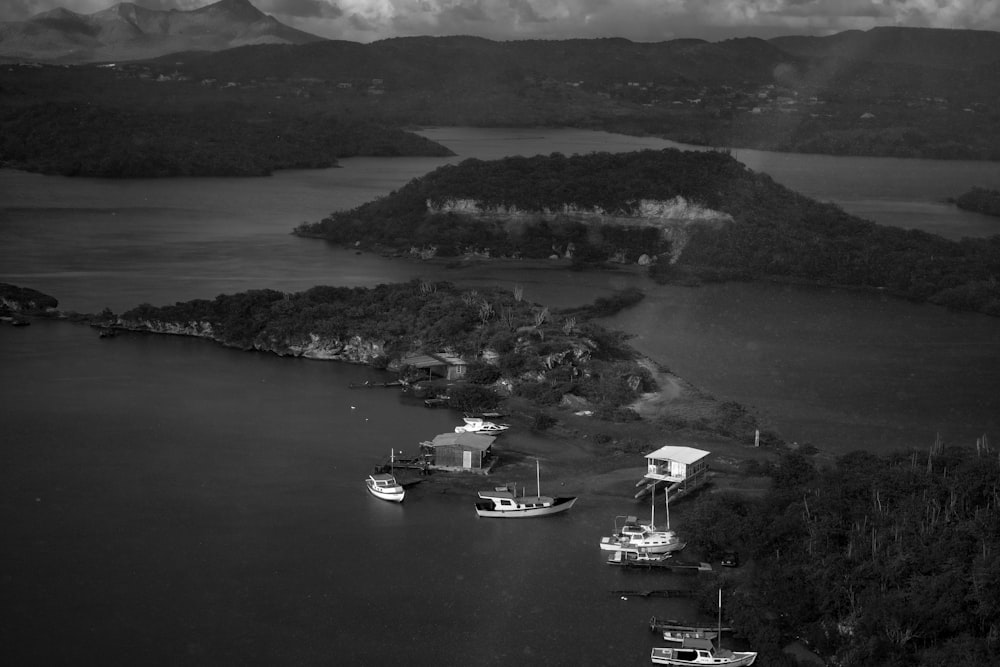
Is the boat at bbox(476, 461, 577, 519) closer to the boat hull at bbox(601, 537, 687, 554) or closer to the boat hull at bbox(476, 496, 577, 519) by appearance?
the boat hull at bbox(476, 496, 577, 519)

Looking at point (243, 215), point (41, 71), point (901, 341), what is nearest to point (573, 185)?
point (243, 215)

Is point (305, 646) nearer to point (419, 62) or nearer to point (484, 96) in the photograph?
point (484, 96)

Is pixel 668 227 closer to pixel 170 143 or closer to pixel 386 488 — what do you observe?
pixel 386 488

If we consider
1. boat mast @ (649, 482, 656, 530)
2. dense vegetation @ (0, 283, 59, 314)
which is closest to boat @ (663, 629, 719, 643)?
boat mast @ (649, 482, 656, 530)

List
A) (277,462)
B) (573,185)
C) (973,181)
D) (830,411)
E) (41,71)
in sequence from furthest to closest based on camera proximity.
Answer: (41,71) < (973,181) < (573,185) < (830,411) < (277,462)

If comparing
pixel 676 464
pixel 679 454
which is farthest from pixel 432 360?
pixel 676 464

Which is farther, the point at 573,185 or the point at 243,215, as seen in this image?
the point at 243,215

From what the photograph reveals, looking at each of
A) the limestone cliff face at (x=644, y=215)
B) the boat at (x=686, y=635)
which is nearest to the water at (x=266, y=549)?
the boat at (x=686, y=635)

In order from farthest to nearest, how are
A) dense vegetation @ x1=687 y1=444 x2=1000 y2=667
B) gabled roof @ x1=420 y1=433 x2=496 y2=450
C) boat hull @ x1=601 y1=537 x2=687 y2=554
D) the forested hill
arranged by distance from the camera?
1. the forested hill
2. gabled roof @ x1=420 y1=433 x2=496 y2=450
3. boat hull @ x1=601 y1=537 x2=687 y2=554
4. dense vegetation @ x1=687 y1=444 x2=1000 y2=667
